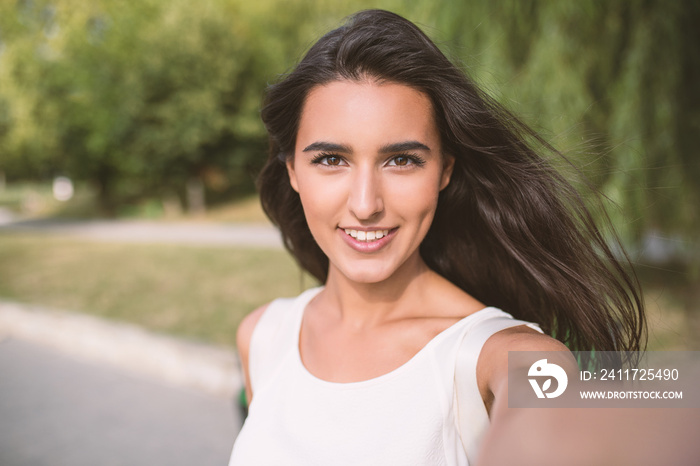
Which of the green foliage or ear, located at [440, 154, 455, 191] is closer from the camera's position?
ear, located at [440, 154, 455, 191]

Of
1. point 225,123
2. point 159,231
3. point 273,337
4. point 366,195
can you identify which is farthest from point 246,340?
point 225,123

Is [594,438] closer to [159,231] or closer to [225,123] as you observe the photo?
[159,231]

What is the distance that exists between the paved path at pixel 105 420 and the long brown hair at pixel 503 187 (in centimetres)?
286

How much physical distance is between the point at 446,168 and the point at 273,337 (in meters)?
0.75

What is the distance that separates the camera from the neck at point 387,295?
1.57 meters

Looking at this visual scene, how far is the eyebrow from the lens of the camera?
1.30 meters

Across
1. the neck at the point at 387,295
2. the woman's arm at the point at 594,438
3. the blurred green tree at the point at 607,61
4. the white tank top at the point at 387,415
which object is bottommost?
the white tank top at the point at 387,415

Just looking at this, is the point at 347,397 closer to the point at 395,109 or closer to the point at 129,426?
the point at 395,109

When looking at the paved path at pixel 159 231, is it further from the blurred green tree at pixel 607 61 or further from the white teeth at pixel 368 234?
the white teeth at pixel 368 234

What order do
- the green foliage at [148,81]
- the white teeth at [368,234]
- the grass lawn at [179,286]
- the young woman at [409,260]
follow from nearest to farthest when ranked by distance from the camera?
the young woman at [409,260], the white teeth at [368,234], the grass lawn at [179,286], the green foliage at [148,81]

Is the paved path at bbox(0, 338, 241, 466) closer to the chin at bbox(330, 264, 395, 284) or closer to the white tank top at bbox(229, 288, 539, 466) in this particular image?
the white tank top at bbox(229, 288, 539, 466)

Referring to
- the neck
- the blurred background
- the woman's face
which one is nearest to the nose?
the woman's face

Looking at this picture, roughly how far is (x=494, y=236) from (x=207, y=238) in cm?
1235

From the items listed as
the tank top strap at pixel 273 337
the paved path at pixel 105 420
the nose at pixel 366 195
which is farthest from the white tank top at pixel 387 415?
the paved path at pixel 105 420
